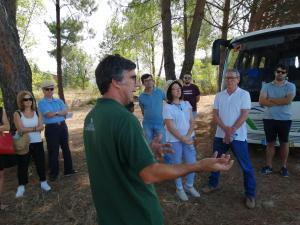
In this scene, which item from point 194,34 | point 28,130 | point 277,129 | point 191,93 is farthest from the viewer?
point 194,34

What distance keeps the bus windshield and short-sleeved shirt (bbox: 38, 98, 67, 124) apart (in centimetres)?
359

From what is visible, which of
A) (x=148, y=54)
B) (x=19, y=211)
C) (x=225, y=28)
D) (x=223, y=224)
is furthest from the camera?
(x=148, y=54)

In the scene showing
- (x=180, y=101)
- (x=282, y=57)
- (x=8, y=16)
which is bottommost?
(x=180, y=101)

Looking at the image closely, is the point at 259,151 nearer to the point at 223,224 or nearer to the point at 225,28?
the point at 223,224

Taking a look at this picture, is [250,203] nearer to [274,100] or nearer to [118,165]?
[274,100]

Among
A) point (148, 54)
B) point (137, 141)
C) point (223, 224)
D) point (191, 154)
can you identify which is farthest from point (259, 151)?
point (148, 54)

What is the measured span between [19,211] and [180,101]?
284 cm

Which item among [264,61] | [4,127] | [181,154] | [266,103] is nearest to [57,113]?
[4,127]

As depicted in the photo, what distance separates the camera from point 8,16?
7.04 m

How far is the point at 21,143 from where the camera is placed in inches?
229

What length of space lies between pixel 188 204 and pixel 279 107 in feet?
7.55

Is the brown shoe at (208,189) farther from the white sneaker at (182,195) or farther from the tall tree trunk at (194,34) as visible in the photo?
the tall tree trunk at (194,34)

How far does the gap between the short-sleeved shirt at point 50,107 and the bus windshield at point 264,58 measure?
359cm

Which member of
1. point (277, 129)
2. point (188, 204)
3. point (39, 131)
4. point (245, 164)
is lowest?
point (188, 204)
